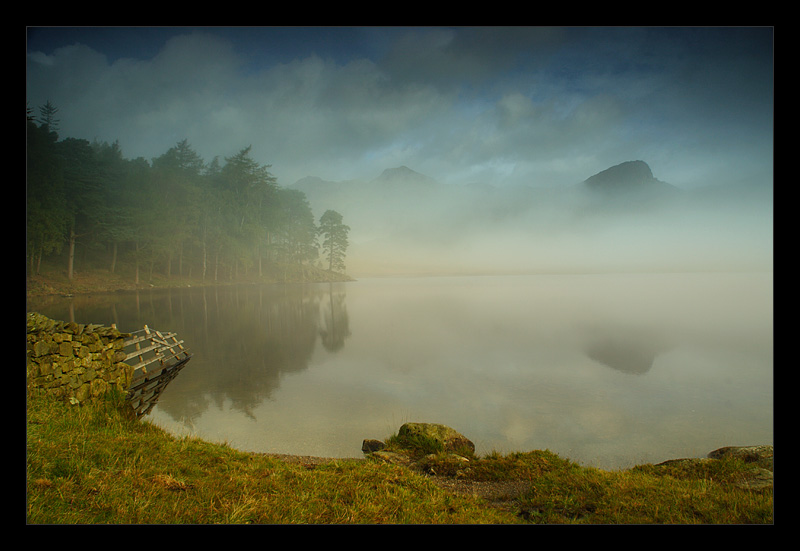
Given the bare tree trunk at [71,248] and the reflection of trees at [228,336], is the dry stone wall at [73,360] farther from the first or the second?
the bare tree trunk at [71,248]

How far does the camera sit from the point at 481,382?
13.2 m

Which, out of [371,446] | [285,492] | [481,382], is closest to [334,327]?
[481,382]

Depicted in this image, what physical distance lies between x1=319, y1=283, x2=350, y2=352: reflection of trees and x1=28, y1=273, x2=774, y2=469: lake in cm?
19

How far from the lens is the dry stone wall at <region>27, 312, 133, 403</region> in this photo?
5.93 metres

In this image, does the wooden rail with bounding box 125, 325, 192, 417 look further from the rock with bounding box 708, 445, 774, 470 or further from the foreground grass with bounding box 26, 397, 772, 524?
the rock with bounding box 708, 445, 774, 470

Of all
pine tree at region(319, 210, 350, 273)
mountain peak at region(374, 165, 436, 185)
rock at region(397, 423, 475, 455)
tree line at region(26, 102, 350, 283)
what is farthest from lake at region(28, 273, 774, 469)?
→ mountain peak at region(374, 165, 436, 185)

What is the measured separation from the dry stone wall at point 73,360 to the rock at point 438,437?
6.05m

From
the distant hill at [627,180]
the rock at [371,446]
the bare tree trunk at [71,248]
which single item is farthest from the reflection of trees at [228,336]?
the distant hill at [627,180]

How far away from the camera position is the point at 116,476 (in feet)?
11.8

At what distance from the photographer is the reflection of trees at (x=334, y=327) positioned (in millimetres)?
18922

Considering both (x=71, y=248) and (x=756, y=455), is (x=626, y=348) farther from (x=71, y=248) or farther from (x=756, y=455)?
(x=71, y=248)

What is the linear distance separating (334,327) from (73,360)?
1762cm
